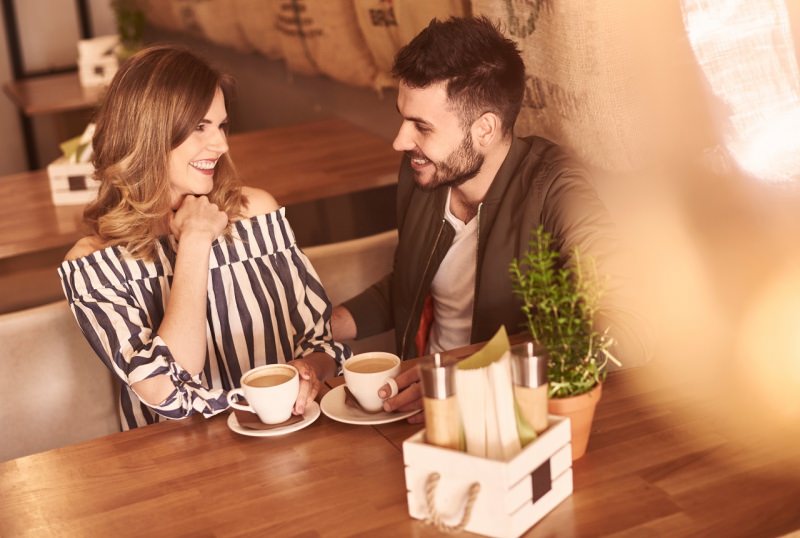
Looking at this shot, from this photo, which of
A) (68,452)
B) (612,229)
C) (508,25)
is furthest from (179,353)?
(508,25)

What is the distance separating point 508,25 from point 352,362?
3.03 ft

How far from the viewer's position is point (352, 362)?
5.18 ft

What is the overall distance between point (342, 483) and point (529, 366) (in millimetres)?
312

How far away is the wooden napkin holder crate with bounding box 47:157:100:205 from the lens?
3068 mm

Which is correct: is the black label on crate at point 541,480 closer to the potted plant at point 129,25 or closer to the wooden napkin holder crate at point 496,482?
the wooden napkin holder crate at point 496,482

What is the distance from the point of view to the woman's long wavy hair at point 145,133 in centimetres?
196

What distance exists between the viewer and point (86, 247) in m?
1.95

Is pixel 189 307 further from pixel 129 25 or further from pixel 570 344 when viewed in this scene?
pixel 129 25

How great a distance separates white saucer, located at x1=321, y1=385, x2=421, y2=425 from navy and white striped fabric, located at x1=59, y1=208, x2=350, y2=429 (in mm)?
412

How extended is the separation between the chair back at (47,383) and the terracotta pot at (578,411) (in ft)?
4.05

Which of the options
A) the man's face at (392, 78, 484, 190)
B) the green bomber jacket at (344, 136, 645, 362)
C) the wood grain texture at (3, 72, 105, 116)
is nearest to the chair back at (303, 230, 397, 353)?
the green bomber jacket at (344, 136, 645, 362)

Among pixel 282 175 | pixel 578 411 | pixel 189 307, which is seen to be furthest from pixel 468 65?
pixel 282 175

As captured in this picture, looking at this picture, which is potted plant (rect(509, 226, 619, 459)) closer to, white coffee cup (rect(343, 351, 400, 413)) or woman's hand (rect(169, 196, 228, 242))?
white coffee cup (rect(343, 351, 400, 413))

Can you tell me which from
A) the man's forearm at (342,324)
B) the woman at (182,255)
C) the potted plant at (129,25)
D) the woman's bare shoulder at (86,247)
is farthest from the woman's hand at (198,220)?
the potted plant at (129,25)
